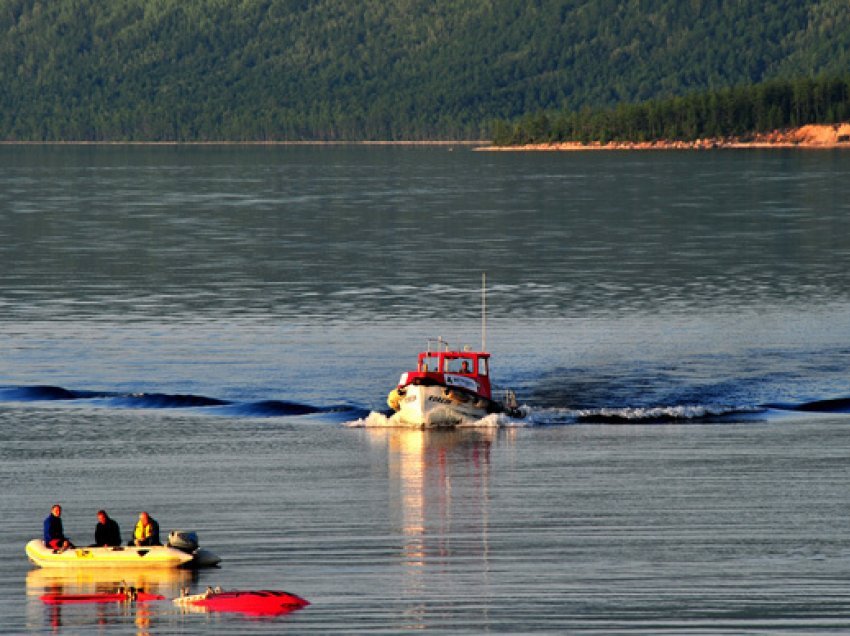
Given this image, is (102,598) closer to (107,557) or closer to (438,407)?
(107,557)

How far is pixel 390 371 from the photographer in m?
79.6

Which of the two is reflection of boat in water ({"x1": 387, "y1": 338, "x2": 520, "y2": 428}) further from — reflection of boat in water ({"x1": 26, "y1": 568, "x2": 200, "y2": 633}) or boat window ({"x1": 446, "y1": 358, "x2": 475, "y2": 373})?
reflection of boat in water ({"x1": 26, "y1": 568, "x2": 200, "y2": 633})

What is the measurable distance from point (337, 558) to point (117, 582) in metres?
5.43

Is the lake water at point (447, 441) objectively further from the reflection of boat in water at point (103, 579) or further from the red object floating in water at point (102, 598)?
the red object floating in water at point (102, 598)

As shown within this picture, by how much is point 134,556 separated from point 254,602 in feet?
18.1

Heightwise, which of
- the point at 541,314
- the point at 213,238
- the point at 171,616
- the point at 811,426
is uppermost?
the point at 213,238

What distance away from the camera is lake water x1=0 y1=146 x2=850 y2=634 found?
4278 cm

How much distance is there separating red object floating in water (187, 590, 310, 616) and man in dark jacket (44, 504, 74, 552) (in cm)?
514

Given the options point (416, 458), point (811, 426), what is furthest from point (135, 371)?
point (811, 426)

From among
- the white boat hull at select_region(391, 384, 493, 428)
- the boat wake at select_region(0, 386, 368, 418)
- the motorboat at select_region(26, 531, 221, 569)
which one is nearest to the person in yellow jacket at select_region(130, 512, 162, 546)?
the motorboat at select_region(26, 531, 221, 569)

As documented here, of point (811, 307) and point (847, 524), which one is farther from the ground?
point (811, 307)

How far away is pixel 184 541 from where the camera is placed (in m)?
45.3

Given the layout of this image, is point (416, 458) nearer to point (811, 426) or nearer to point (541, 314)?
point (811, 426)

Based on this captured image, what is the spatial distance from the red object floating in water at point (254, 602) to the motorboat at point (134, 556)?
9.56 feet
